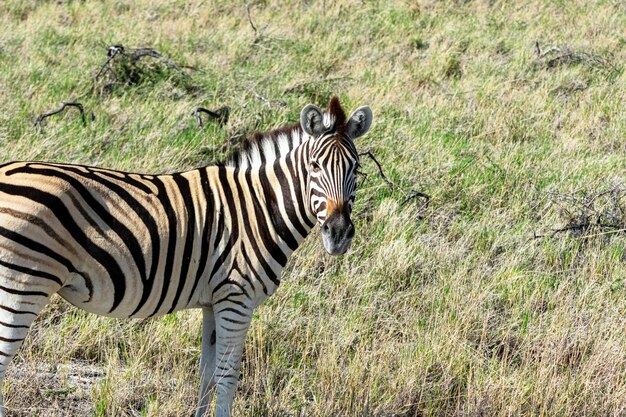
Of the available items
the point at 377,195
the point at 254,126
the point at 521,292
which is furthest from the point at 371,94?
the point at 521,292

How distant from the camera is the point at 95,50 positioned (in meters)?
10.8

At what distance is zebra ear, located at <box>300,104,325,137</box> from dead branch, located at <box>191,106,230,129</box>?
407 centimetres

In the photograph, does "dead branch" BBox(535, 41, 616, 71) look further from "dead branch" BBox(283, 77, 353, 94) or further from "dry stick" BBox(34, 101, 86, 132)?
"dry stick" BBox(34, 101, 86, 132)

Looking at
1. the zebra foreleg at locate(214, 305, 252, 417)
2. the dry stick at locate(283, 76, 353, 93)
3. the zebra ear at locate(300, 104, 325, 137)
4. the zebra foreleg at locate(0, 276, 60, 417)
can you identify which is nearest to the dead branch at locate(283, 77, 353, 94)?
the dry stick at locate(283, 76, 353, 93)

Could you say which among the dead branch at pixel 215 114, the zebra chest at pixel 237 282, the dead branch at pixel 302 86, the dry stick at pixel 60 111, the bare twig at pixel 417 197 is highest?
the dead branch at pixel 302 86

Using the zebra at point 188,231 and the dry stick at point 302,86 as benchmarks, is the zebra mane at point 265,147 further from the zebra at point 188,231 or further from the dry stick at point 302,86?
the dry stick at point 302,86

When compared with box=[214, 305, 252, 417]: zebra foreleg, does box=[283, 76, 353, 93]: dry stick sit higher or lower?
higher

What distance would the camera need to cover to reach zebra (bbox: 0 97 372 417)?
3.69 meters

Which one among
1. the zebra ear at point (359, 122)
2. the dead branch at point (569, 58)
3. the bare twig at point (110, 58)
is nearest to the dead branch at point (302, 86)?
the bare twig at point (110, 58)

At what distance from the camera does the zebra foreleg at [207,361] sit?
4.48 metres

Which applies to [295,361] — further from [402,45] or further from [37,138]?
[402,45]

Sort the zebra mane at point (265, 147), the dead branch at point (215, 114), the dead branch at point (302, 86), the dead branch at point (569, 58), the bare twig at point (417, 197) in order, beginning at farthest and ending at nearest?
the dead branch at point (569, 58)
the dead branch at point (302, 86)
the dead branch at point (215, 114)
the bare twig at point (417, 197)
the zebra mane at point (265, 147)

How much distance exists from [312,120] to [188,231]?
881mm

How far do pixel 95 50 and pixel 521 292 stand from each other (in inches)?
279
